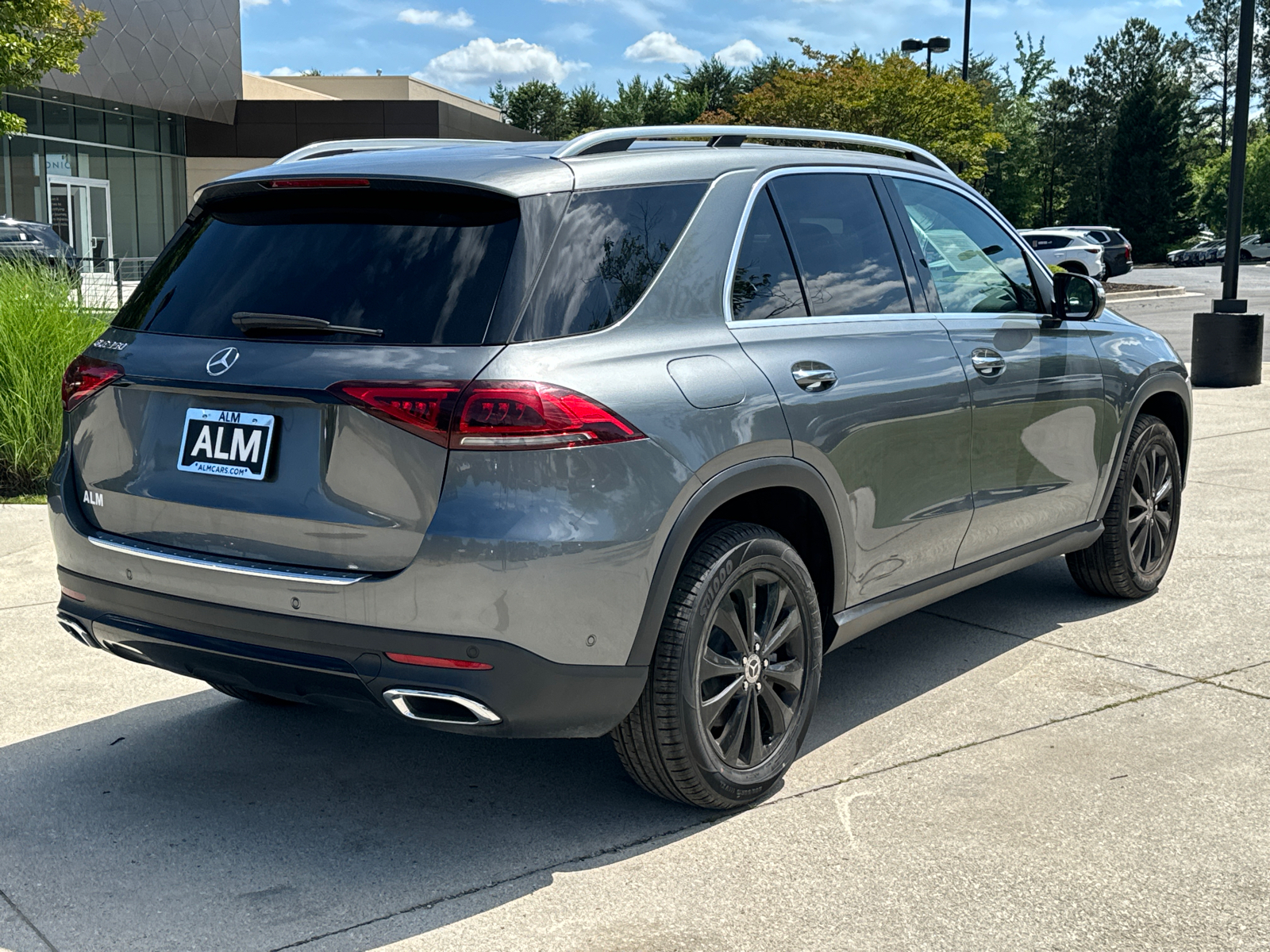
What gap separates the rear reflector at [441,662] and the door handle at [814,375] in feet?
4.18

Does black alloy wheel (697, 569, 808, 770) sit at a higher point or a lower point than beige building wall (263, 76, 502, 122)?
lower

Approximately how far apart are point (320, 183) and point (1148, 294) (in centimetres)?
3404

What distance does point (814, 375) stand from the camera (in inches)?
157

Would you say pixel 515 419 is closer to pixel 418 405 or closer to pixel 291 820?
pixel 418 405

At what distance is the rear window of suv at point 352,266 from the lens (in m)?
3.37

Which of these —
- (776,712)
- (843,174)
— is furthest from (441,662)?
(843,174)

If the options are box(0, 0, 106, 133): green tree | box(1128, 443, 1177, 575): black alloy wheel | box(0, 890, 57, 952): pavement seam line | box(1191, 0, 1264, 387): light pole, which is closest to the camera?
box(0, 890, 57, 952): pavement seam line

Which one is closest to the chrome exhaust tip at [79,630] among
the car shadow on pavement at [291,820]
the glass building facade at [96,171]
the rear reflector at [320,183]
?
the car shadow on pavement at [291,820]

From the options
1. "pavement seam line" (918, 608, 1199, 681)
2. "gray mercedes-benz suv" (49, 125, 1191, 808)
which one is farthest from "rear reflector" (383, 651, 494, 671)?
"pavement seam line" (918, 608, 1199, 681)

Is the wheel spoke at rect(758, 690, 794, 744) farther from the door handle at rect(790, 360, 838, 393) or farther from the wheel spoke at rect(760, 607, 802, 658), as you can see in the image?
the door handle at rect(790, 360, 838, 393)

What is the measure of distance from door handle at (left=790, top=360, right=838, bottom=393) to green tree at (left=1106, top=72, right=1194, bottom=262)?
235 ft

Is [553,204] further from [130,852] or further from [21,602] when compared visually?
[21,602]

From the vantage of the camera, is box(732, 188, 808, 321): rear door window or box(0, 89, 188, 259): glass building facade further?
box(0, 89, 188, 259): glass building facade

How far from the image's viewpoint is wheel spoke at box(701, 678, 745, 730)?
3717mm
